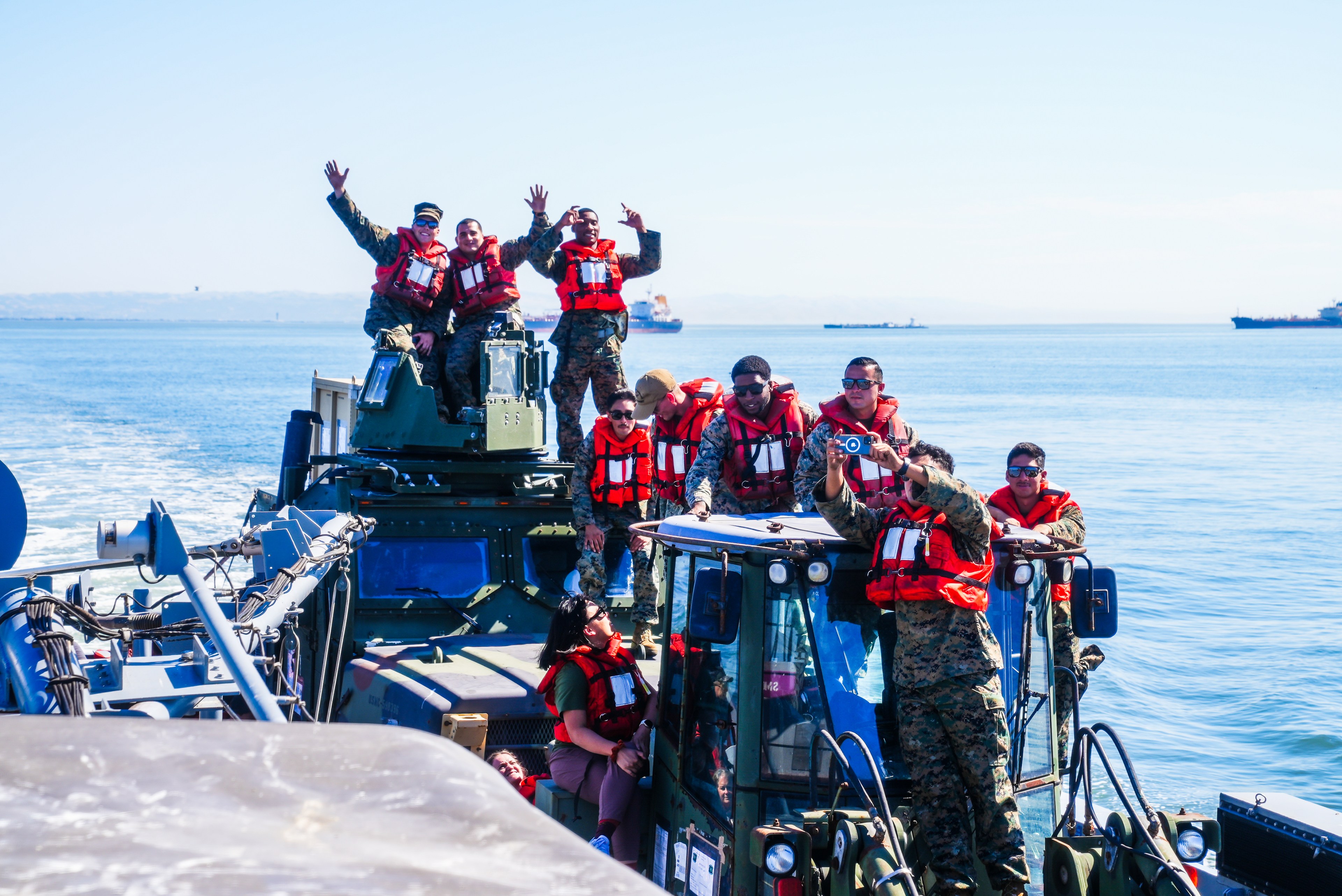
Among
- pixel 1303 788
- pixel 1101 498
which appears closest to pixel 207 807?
pixel 1303 788

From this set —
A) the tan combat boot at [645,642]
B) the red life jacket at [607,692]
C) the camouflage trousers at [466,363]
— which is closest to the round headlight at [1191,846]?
the red life jacket at [607,692]

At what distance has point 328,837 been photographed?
5.69 ft

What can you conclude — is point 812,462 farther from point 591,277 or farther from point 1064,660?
point 591,277

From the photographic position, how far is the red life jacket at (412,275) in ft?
34.3

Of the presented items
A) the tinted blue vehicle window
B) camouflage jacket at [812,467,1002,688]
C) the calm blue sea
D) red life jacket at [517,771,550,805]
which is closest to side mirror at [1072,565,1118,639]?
camouflage jacket at [812,467,1002,688]

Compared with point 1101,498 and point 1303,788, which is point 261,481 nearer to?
point 1101,498

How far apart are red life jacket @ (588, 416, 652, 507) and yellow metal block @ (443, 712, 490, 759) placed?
6.76ft

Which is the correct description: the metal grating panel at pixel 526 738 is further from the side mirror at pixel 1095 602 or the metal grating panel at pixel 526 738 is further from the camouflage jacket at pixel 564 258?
the camouflage jacket at pixel 564 258

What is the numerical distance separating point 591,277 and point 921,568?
6412 millimetres

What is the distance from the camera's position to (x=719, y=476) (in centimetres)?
739

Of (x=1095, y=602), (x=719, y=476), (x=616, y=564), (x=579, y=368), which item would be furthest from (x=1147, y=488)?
(x=1095, y=602)

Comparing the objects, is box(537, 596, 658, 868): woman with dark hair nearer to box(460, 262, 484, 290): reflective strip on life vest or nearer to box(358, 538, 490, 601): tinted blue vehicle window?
box(358, 538, 490, 601): tinted blue vehicle window

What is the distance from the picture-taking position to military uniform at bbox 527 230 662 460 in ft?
34.5

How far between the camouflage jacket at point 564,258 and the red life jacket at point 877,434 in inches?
153
